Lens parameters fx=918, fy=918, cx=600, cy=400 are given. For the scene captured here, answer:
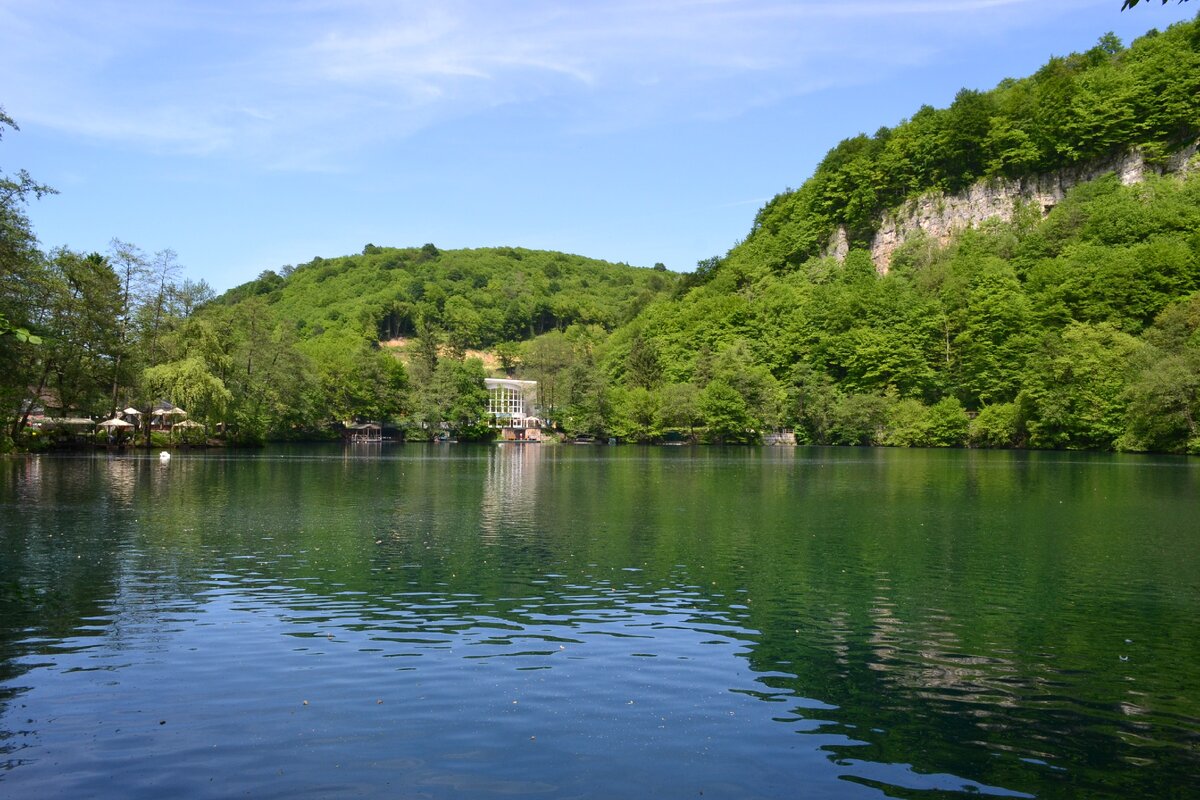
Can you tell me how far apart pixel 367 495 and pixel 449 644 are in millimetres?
29592

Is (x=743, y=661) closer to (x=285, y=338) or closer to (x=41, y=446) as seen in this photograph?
(x=41, y=446)

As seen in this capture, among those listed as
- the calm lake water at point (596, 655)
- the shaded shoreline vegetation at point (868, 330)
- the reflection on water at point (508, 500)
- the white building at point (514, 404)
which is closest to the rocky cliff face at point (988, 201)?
the shaded shoreline vegetation at point (868, 330)

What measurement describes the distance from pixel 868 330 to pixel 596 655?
414 ft

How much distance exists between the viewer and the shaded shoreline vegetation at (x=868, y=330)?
3248 inches

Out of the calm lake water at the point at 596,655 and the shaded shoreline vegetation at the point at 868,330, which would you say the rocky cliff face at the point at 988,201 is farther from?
the calm lake water at the point at 596,655

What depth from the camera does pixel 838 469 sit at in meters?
67.1

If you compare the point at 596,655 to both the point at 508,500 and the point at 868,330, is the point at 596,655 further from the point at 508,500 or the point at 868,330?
the point at 868,330

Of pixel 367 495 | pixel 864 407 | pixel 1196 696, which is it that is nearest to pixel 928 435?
pixel 864 407

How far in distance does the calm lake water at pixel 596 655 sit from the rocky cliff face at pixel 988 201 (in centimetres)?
11339

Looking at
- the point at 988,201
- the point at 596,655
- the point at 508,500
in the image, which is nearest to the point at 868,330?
the point at 988,201

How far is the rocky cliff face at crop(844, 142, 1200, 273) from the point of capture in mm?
127688

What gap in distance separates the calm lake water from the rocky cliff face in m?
113

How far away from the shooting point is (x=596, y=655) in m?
15.2

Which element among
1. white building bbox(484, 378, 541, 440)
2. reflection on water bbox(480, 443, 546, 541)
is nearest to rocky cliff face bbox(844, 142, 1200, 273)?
white building bbox(484, 378, 541, 440)
